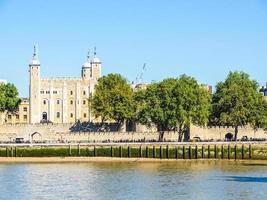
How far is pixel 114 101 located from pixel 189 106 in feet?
48.1

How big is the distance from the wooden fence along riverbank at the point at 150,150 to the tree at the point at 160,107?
11.7 meters

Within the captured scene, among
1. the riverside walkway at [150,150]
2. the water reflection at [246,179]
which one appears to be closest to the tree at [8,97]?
the riverside walkway at [150,150]

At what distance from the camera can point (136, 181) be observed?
6500 centimetres

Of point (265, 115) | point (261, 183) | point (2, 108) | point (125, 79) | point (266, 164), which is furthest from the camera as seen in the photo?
point (2, 108)

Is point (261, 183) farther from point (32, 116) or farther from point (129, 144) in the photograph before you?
point (32, 116)

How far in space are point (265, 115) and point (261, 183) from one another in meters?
51.2

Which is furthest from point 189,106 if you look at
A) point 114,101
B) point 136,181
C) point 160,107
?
point 136,181

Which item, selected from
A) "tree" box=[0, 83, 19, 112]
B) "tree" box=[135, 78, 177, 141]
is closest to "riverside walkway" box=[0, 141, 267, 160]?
"tree" box=[135, 78, 177, 141]

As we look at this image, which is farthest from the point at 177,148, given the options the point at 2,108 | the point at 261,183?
the point at 2,108

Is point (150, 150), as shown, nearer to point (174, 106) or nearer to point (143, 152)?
point (143, 152)

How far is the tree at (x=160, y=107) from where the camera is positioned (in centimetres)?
10825

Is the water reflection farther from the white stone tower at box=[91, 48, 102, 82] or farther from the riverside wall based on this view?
the white stone tower at box=[91, 48, 102, 82]

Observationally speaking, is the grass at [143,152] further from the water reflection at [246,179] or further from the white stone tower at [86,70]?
the white stone tower at [86,70]

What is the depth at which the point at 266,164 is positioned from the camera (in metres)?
84.2
